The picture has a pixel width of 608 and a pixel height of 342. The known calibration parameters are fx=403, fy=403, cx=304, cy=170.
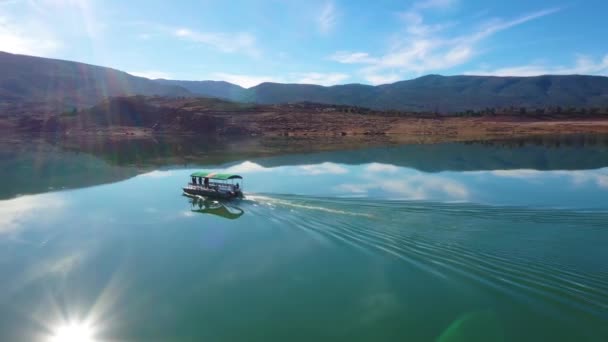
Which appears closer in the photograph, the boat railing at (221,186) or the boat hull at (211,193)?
the boat hull at (211,193)

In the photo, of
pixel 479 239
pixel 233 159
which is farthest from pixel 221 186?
pixel 233 159

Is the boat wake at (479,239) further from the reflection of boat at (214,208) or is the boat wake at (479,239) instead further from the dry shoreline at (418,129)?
the dry shoreline at (418,129)

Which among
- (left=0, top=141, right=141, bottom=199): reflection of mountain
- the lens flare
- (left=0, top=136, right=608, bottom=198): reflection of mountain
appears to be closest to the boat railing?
(left=0, top=141, right=141, bottom=199): reflection of mountain

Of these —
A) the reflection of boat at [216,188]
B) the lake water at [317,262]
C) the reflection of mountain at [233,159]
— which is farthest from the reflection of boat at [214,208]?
the reflection of mountain at [233,159]

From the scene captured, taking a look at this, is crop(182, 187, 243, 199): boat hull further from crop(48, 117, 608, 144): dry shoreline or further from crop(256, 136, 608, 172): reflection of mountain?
crop(48, 117, 608, 144): dry shoreline

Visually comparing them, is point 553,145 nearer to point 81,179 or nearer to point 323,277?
point 323,277

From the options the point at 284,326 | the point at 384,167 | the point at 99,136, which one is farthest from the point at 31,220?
the point at 99,136

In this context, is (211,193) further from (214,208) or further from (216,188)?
(214,208)
